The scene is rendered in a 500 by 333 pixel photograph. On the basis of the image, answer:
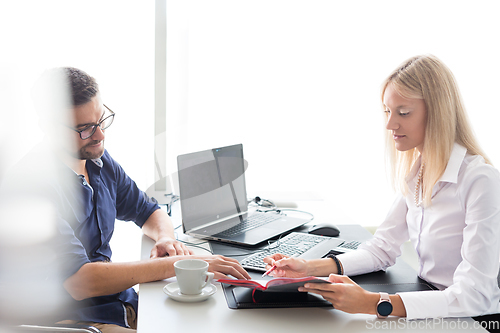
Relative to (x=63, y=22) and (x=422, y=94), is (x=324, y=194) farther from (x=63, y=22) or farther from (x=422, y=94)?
(x=63, y=22)

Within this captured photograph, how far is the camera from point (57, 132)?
4.23ft

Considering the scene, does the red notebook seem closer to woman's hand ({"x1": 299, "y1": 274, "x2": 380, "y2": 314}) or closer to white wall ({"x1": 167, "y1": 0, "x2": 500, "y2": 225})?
woman's hand ({"x1": 299, "y1": 274, "x2": 380, "y2": 314})

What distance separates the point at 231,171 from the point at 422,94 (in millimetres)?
889

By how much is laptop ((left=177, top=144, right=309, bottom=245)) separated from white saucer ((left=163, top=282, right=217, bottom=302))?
42cm

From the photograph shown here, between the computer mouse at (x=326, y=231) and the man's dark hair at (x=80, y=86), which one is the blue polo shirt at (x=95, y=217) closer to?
the man's dark hair at (x=80, y=86)

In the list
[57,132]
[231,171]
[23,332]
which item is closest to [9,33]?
[57,132]

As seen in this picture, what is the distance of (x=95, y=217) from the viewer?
1.39 m

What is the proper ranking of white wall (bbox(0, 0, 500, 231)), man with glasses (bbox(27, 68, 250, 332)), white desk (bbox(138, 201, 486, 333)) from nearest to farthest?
white desk (bbox(138, 201, 486, 333)) → man with glasses (bbox(27, 68, 250, 332)) → white wall (bbox(0, 0, 500, 231))

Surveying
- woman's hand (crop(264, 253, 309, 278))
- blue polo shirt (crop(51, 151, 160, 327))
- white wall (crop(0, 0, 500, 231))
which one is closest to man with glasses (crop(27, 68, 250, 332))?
blue polo shirt (crop(51, 151, 160, 327))

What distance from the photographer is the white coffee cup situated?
104 cm

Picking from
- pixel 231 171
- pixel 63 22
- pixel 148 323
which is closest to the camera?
pixel 148 323

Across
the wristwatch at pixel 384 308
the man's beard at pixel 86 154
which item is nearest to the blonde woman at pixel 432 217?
the wristwatch at pixel 384 308

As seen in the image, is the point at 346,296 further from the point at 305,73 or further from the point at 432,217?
the point at 305,73

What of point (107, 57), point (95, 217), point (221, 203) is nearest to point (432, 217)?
point (221, 203)
